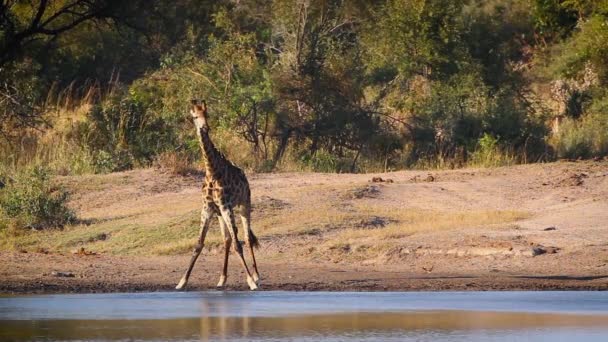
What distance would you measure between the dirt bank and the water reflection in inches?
96.0

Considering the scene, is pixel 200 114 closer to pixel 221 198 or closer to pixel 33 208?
pixel 221 198

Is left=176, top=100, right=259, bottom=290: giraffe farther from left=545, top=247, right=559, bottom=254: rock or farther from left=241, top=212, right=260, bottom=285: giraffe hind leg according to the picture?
left=545, top=247, right=559, bottom=254: rock

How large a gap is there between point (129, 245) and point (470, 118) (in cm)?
912

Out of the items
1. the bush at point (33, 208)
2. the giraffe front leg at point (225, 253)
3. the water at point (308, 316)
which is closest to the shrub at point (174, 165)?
the bush at point (33, 208)

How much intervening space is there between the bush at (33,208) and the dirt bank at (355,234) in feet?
1.11

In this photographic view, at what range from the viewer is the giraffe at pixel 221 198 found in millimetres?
13594

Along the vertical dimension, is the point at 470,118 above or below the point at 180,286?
above

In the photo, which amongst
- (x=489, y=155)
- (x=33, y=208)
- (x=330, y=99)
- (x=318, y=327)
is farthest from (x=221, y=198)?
(x=330, y=99)

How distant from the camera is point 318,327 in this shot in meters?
10.5

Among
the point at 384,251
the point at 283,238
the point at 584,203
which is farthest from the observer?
the point at 584,203

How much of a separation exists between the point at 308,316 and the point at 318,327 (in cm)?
72

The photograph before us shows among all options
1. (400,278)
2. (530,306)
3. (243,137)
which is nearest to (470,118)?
(243,137)

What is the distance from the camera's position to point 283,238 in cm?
1652

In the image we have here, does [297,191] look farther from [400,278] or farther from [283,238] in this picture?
[400,278]
